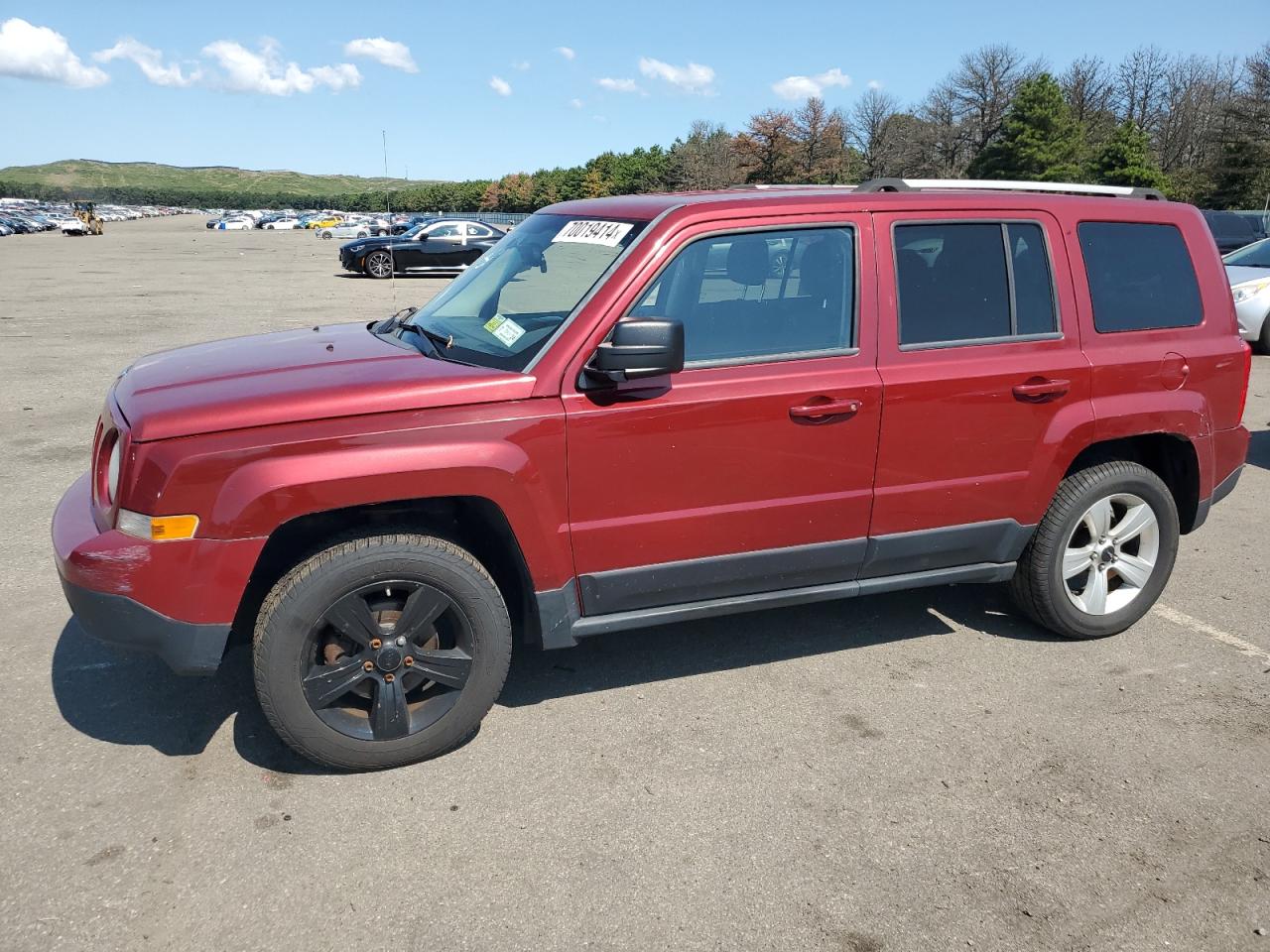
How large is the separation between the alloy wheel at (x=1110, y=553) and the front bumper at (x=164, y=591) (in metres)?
3.47

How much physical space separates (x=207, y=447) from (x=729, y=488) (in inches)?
70.5

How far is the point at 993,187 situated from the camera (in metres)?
4.43

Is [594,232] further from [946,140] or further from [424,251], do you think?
[946,140]

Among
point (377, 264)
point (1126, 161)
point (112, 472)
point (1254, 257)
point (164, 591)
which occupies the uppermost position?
point (1126, 161)

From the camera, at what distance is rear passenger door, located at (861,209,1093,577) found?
3936 millimetres

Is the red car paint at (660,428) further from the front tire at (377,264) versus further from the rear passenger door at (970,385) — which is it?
the front tire at (377,264)

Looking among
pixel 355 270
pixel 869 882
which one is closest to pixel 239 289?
pixel 355 270

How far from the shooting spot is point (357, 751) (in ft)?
11.1

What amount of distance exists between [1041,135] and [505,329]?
7201 cm

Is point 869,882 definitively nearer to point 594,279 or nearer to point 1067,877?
point 1067,877

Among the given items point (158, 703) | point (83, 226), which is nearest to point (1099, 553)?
point (158, 703)

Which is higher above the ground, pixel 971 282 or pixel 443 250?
pixel 971 282

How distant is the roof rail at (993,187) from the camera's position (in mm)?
4184

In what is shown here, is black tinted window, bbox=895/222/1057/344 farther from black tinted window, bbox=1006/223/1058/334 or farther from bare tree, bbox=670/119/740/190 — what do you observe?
bare tree, bbox=670/119/740/190
